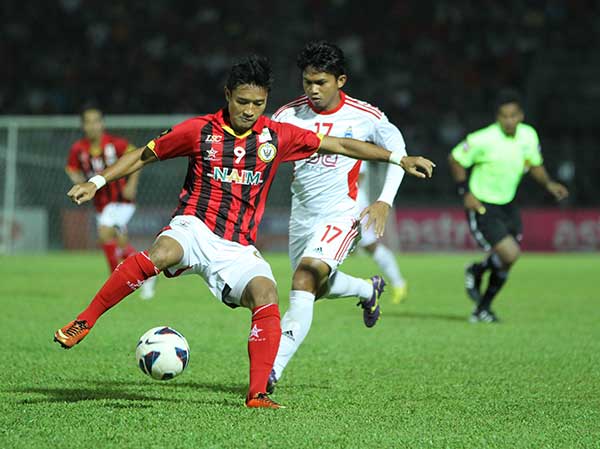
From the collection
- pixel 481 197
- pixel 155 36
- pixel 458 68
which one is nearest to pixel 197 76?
pixel 155 36

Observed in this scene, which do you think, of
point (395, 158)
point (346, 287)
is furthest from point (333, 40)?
point (395, 158)

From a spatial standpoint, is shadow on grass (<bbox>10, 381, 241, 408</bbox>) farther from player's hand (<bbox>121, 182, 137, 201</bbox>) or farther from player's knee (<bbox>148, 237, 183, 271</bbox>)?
player's hand (<bbox>121, 182, 137, 201</bbox>)

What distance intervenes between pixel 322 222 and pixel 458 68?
21185 millimetres

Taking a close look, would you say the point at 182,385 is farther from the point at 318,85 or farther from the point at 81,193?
the point at 318,85

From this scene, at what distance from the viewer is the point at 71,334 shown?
5156 mm

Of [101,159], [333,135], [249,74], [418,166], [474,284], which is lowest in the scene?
[474,284]

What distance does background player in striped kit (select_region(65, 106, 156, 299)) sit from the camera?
12.4m

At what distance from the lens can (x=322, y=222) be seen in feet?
22.0

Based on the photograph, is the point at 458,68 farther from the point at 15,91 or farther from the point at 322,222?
the point at 322,222

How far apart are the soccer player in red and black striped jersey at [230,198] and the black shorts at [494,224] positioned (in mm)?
4626

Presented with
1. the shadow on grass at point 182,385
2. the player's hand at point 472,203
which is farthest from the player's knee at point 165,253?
the player's hand at point 472,203

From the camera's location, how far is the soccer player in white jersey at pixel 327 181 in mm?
6359

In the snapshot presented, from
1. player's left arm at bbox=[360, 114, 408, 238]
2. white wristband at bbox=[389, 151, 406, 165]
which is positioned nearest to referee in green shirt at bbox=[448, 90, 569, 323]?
player's left arm at bbox=[360, 114, 408, 238]

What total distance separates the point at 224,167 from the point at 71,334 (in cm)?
125
